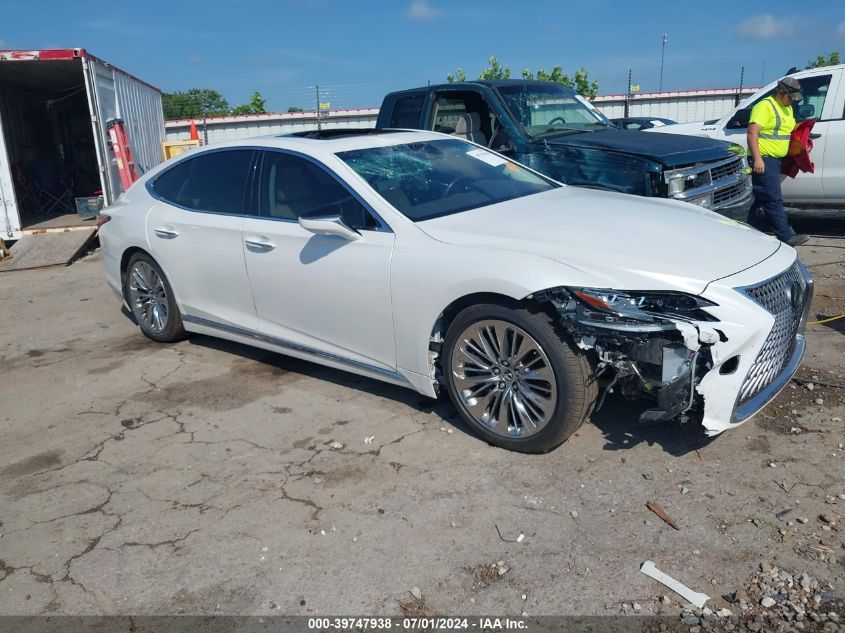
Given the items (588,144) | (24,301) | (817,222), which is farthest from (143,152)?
(817,222)

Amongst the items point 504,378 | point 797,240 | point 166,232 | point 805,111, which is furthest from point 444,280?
point 805,111

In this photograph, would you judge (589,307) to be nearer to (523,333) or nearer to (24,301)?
(523,333)

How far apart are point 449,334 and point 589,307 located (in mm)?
808

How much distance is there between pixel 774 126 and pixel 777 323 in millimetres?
5114

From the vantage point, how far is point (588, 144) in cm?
654

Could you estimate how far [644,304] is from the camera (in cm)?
326

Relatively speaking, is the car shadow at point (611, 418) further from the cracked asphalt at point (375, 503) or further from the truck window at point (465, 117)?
the truck window at point (465, 117)

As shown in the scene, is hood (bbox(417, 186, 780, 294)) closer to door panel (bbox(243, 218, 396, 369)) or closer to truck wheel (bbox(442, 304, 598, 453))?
truck wheel (bbox(442, 304, 598, 453))

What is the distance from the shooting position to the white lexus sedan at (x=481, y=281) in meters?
3.25

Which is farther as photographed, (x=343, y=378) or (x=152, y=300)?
(x=152, y=300)

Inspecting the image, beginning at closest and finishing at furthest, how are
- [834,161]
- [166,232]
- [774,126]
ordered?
1. [166,232]
2. [774,126]
3. [834,161]

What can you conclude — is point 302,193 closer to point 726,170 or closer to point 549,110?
point 549,110

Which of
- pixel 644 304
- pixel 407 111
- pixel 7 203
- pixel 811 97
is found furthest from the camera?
pixel 7 203

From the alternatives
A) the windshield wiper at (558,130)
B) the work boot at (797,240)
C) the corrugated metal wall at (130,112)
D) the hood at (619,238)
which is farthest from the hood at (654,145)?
the corrugated metal wall at (130,112)
